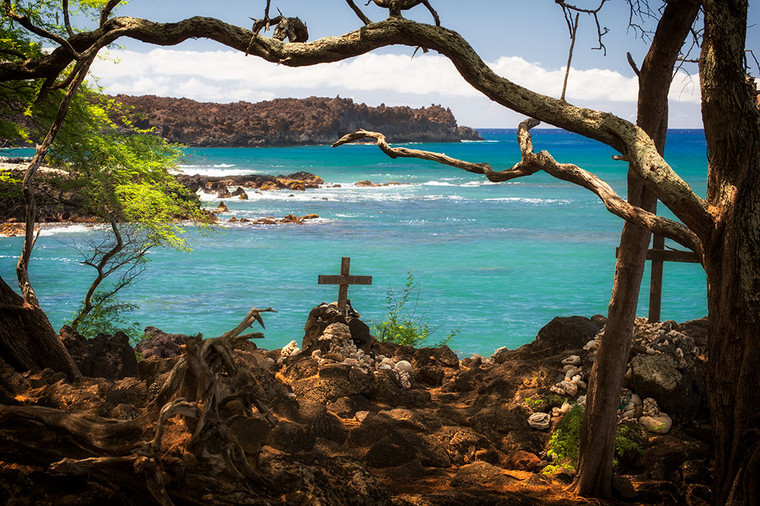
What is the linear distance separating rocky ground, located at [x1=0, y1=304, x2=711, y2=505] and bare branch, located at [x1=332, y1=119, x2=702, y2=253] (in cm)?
195

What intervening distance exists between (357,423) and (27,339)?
3.15 meters

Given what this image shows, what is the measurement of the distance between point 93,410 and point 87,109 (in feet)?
19.7

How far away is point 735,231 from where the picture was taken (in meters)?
3.79

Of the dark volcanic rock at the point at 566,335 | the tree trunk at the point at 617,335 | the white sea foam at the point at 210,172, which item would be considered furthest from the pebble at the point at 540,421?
the white sea foam at the point at 210,172

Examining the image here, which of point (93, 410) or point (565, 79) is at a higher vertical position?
point (565, 79)

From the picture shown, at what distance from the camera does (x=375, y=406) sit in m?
6.96

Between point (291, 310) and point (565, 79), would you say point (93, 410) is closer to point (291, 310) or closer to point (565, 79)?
point (565, 79)

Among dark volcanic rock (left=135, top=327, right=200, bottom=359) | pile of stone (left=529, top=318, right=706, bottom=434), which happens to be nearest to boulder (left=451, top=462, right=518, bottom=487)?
pile of stone (left=529, top=318, right=706, bottom=434)

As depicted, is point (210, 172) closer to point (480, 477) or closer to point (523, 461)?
point (523, 461)

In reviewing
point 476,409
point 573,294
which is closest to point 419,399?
point 476,409

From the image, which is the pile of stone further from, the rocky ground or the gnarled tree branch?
the gnarled tree branch

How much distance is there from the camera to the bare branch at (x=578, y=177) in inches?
159

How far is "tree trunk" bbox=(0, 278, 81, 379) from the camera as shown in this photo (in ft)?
19.4

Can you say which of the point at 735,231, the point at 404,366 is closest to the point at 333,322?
the point at 404,366
